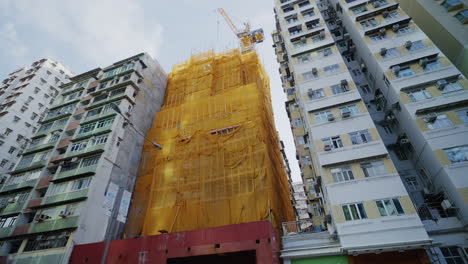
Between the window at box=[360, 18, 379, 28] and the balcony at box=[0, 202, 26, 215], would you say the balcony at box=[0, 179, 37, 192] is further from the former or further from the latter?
the window at box=[360, 18, 379, 28]

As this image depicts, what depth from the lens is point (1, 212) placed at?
29.6 meters

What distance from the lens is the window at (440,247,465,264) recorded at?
49.5 feet

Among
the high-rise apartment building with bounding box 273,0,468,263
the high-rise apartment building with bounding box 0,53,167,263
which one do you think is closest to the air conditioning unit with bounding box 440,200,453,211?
the high-rise apartment building with bounding box 273,0,468,263

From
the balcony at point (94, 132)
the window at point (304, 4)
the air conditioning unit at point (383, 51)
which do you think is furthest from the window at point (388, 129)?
the balcony at point (94, 132)

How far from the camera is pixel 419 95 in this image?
2061 centimetres

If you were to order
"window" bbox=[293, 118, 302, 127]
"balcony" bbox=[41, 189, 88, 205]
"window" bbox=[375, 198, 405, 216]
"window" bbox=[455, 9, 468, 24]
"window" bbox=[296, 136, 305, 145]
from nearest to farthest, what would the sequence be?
"window" bbox=[375, 198, 405, 216] < "window" bbox=[455, 9, 468, 24] < "balcony" bbox=[41, 189, 88, 205] < "window" bbox=[296, 136, 305, 145] < "window" bbox=[293, 118, 302, 127]

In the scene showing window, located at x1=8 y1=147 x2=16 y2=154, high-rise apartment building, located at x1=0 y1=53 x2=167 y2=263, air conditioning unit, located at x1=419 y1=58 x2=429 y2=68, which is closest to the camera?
air conditioning unit, located at x1=419 y1=58 x2=429 y2=68

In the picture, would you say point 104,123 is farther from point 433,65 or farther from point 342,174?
point 433,65

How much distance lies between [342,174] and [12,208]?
36.3 metres

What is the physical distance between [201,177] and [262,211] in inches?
300

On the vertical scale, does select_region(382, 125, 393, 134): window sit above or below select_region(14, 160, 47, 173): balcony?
below

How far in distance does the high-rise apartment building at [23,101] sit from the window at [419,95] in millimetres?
55465

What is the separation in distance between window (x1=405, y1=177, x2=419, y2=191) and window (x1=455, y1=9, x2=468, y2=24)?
41.6 ft

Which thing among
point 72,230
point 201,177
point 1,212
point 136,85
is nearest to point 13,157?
point 1,212
